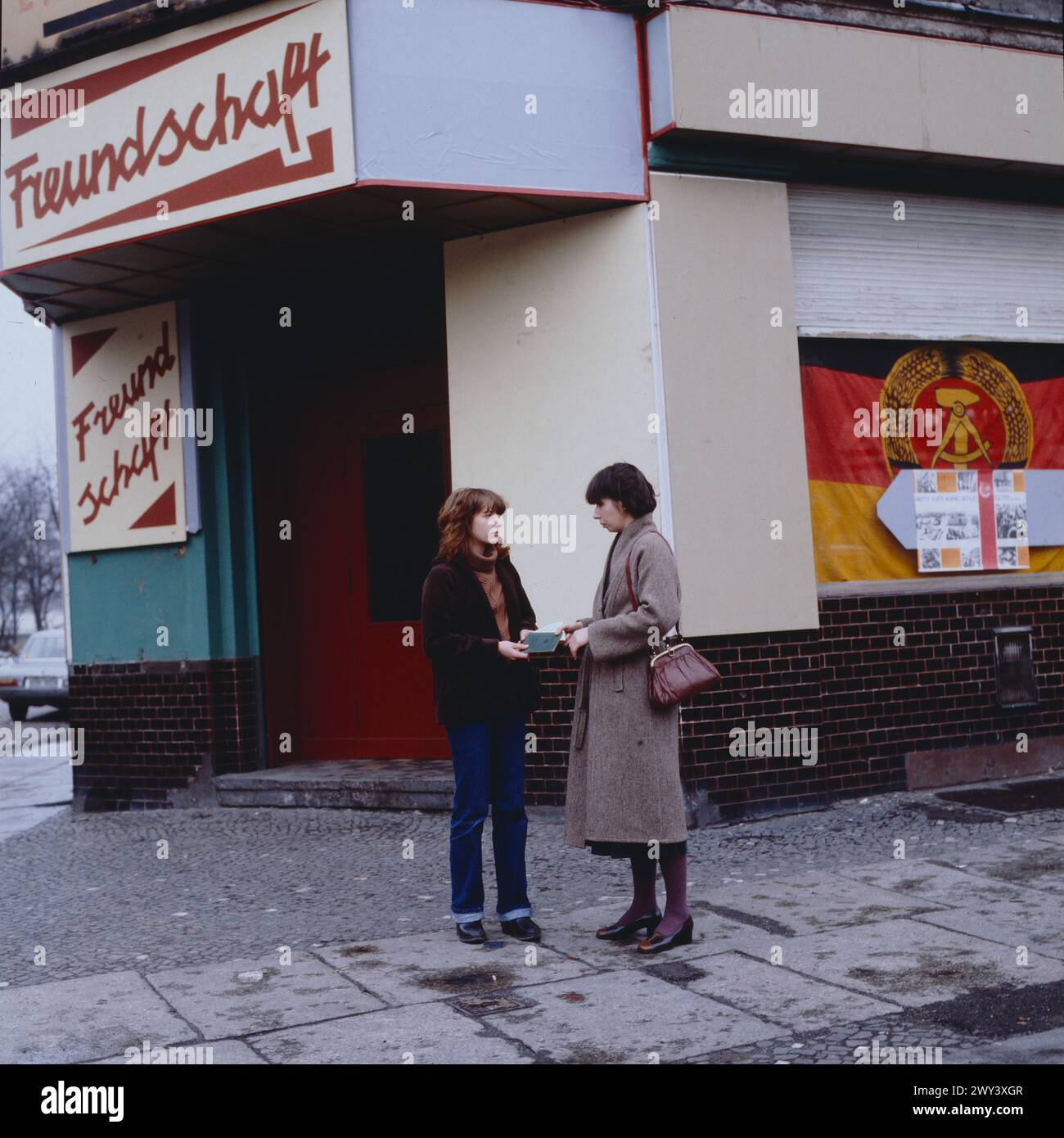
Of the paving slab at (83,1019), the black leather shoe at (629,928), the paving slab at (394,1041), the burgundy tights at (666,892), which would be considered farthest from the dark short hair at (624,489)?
the paving slab at (83,1019)

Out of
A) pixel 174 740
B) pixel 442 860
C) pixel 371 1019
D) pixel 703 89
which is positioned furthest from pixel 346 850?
pixel 703 89

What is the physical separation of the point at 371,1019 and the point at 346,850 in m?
3.22

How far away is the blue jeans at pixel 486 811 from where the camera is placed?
236 inches

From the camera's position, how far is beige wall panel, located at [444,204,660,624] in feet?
27.7

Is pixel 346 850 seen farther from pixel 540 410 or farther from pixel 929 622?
pixel 929 622

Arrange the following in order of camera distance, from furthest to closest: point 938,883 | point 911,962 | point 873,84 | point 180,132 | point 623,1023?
point 873,84, point 180,132, point 938,883, point 911,962, point 623,1023

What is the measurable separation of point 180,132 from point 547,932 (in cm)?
539

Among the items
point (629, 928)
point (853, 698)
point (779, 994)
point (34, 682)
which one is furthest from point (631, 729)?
point (34, 682)

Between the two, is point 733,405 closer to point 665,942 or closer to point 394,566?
point 394,566

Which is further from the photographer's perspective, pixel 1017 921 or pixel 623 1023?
pixel 1017 921

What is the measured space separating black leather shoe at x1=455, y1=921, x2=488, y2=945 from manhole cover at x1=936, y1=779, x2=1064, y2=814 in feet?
12.4

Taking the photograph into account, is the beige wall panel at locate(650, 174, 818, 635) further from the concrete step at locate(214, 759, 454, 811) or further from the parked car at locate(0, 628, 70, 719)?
the parked car at locate(0, 628, 70, 719)

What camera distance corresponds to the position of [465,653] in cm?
592

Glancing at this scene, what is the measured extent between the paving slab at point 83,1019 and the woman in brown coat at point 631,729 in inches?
71.6
